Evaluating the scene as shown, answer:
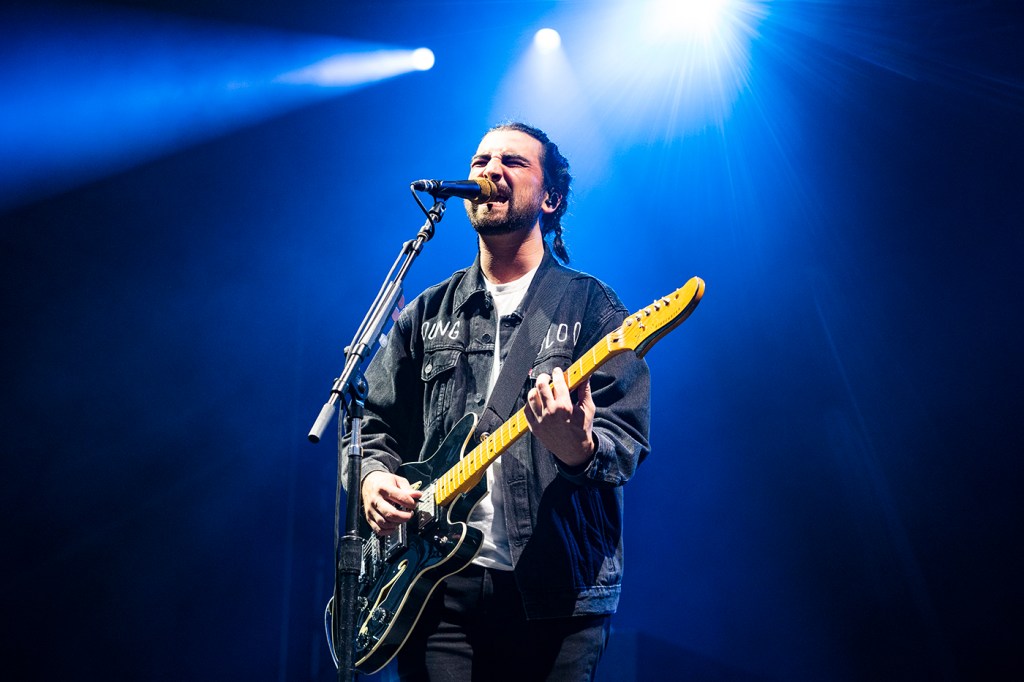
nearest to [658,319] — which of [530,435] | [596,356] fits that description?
[596,356]

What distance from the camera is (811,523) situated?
3873 millimetres

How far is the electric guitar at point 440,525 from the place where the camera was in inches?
76.0

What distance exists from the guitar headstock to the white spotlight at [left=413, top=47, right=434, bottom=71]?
371cm

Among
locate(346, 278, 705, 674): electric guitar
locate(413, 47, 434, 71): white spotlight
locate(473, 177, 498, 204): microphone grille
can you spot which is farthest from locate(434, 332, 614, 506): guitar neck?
locate(413, 47, 434, 71): white spotlight

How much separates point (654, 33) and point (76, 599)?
478 centimetres

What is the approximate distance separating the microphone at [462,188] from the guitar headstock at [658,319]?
760 mm

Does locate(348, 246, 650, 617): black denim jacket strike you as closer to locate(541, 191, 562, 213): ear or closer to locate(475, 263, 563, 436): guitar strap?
locate(475, 263, 563, 436): guitar strap

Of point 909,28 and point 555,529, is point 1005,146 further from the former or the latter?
point 555,529

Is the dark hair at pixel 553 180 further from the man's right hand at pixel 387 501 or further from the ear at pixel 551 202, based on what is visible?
the man's right hand at pixel 387 501

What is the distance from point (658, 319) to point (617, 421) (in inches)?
14.0

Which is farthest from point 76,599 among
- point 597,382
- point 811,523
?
point 811,523

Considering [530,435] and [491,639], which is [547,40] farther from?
[491,639]

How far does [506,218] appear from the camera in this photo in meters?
2.67

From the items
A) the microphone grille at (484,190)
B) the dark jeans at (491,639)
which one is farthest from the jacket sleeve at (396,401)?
the dark jeans at (491,639)
